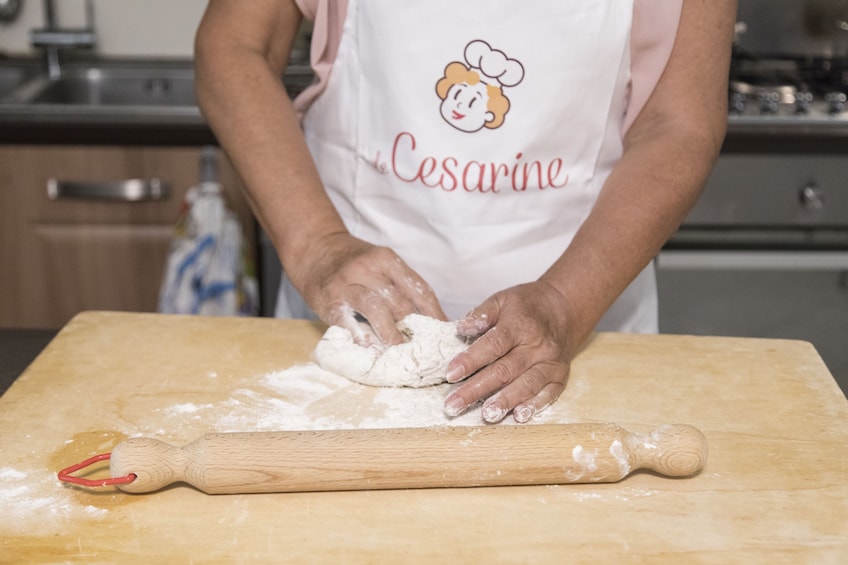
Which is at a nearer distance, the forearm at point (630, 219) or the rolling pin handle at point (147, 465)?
the rolling pin handle at point (147, 465)

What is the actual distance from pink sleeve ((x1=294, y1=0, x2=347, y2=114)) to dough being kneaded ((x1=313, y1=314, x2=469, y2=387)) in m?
0.40

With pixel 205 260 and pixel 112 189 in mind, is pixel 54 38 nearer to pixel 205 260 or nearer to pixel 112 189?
pixel 112 189

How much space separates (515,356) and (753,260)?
1.20m

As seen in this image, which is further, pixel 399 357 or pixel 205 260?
pixel 205 260

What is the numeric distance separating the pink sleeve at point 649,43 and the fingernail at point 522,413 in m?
0.45

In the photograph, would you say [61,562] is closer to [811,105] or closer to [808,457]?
[808,457]

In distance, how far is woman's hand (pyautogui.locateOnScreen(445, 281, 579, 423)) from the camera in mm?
926

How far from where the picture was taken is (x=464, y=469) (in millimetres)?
818

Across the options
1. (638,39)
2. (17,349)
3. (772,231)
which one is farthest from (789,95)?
(17,349)

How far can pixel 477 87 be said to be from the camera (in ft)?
3.78

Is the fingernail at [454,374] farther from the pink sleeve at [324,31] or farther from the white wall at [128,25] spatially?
the white wall at [128,25]

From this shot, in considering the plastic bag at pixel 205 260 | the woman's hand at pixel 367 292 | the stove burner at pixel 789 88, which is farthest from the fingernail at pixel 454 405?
the stove burner at pixel 789 88

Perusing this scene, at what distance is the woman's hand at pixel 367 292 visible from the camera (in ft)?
3.32

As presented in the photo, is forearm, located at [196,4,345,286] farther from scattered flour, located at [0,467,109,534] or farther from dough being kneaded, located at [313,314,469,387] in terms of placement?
scattered flour, located at [0,467,109,534]
